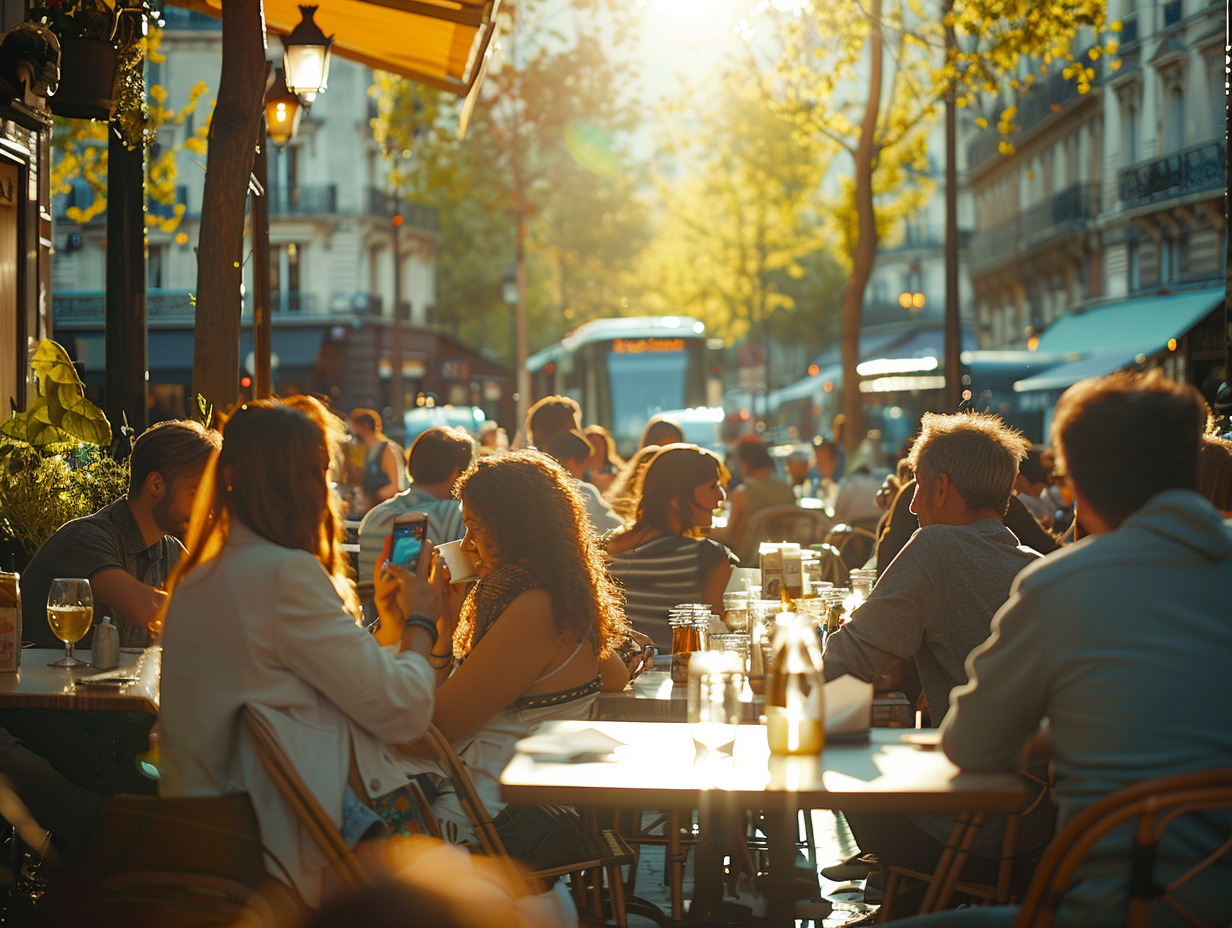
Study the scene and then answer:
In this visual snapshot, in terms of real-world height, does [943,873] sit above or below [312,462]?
below

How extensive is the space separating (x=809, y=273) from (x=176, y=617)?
202 ft

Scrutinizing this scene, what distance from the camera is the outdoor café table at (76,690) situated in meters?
3.99

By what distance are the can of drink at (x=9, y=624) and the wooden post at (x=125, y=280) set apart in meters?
3.97

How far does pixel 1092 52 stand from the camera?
1498cm

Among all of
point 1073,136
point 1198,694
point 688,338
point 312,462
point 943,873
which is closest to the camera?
point 1198,694

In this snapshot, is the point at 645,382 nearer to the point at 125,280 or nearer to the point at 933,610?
the point at 125,280

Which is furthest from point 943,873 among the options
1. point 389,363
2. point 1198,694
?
point 389,363

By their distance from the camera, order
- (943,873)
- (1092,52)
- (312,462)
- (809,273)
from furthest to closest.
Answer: (809,273) → (1092,52) → (943,873) → (312,462)

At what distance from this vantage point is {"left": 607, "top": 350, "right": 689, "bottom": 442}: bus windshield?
24.2 m

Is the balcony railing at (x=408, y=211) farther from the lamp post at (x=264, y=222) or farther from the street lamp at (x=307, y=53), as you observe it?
the street lamp at (x=307, y=53)

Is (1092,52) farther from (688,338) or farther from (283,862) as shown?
(283,862)

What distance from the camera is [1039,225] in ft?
132

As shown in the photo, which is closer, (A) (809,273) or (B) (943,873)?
(B) (943,873)

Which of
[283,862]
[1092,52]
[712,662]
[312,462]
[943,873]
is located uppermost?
[1092,52]
